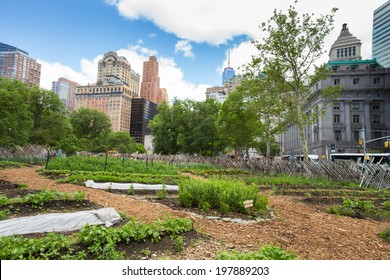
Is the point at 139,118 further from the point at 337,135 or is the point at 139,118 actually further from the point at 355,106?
the point at 355,106

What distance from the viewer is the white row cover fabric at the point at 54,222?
4473mm

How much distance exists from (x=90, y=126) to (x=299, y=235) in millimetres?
70368

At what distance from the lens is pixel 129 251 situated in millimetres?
3762

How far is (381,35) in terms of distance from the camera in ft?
263

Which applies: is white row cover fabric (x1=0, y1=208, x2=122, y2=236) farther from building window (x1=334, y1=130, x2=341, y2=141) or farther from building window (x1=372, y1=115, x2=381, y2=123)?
building window (x1=372, y1=115, x2=381, y2=123)

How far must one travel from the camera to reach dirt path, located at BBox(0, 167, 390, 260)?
423 cm

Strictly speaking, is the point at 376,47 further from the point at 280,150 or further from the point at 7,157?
the point at 7,157

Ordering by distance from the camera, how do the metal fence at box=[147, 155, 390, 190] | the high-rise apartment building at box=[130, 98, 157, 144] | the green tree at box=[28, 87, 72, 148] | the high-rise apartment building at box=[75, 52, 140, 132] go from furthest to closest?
the high-rise apartment building at box=[130, 98, 157, 144], the high-rise apartment building at box=[75, 52, 140, 132], the green tree at box=[28, 87, 72, 148], the metal fence at box=[147, 155, 390, 190]

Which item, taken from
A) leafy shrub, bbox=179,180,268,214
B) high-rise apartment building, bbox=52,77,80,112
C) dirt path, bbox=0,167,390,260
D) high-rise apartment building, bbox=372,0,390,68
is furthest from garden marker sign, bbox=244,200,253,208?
high-rise apartment building, bbox=52,77,80,112

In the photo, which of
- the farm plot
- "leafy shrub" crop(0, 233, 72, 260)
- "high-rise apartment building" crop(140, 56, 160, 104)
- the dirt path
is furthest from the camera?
"high-rise apartment building" crop(140, 56, 160, 104)

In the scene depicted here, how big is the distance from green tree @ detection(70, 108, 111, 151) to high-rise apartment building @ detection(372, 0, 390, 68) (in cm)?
8870

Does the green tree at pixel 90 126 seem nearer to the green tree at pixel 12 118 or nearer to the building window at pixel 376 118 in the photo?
the green tree at pixel 12 118

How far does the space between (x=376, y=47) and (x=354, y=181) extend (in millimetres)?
92685
